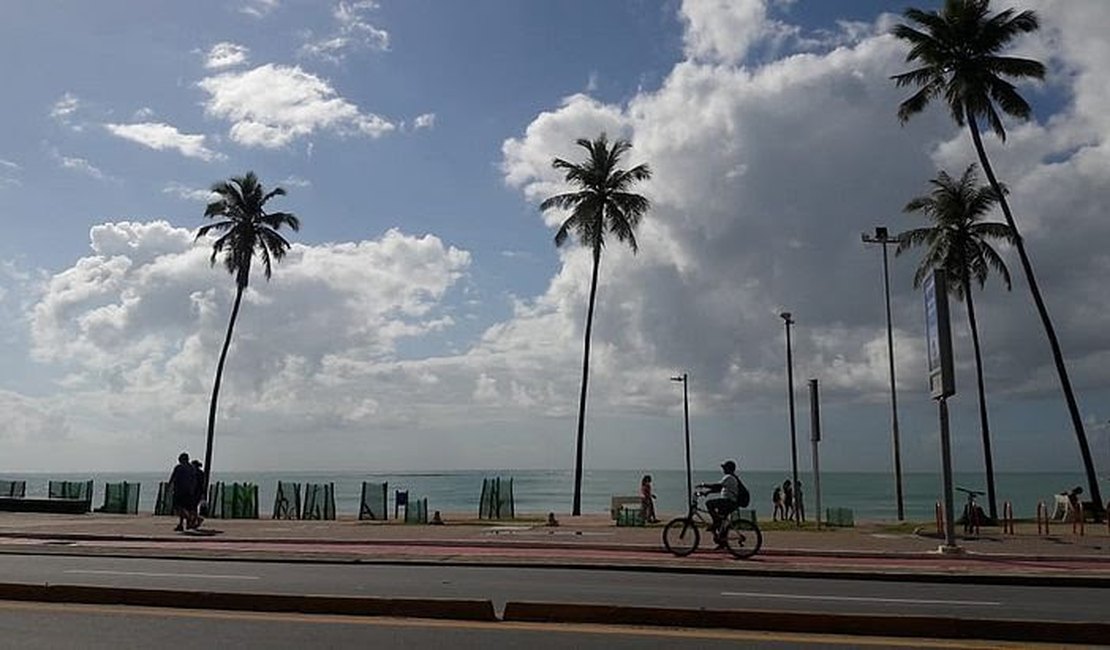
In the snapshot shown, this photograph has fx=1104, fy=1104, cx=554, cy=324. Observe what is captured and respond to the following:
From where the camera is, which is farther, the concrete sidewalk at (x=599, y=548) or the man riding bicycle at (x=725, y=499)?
the man riding bicycle at (x=725, y=499)

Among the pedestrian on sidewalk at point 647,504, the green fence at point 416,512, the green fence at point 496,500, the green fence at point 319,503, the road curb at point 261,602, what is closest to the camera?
the road curb at point 261,602

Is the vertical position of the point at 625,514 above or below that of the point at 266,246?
below

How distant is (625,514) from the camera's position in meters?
→ 34.4

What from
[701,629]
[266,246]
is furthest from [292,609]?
[266,246]

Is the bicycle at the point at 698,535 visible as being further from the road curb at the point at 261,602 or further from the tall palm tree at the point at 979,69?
the tall palm tree at the point at 979,69

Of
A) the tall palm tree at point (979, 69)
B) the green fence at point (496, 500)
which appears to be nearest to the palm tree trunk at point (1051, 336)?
the tall palm tree at point (979, 69)

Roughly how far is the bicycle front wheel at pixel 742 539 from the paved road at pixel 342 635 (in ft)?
31.6

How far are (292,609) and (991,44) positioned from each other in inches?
1437

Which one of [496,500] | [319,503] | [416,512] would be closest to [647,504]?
[416,512]

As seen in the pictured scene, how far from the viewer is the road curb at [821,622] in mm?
9391

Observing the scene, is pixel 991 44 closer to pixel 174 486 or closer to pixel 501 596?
pixel 174 486

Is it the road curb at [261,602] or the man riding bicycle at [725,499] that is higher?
the man riding bicycle at [725,499]

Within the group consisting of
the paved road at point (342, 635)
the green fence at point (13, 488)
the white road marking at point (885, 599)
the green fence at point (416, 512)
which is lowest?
the paved road at point (342, 635)

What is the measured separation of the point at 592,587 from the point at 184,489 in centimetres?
1473
